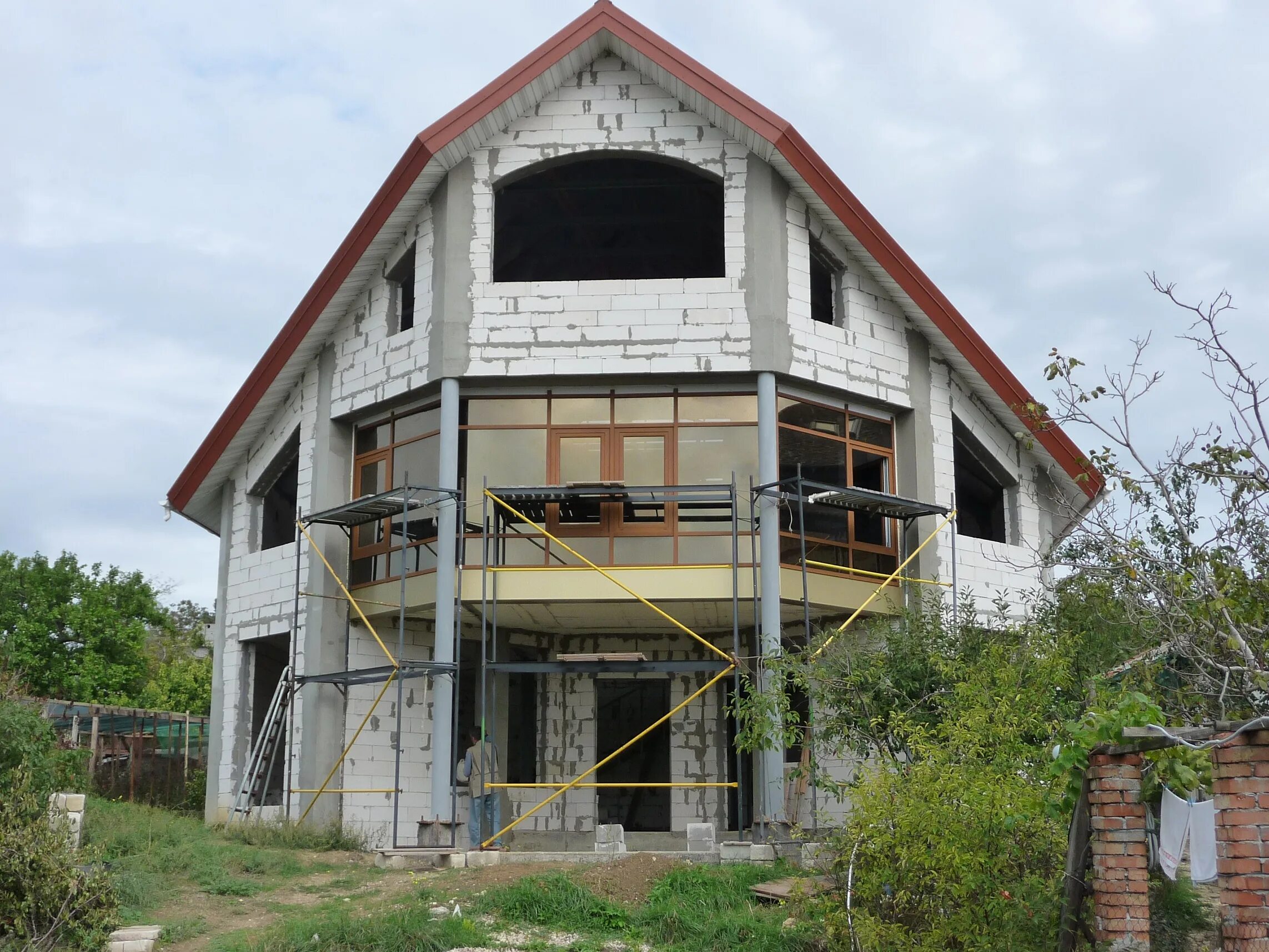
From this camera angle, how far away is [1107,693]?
9.97 m

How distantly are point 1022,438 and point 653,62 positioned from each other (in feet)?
29.1

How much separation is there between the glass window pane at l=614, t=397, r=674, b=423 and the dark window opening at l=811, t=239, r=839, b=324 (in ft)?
8.21

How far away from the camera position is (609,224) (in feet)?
75.3

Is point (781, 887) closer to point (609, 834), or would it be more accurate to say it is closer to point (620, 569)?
point (609, 834)

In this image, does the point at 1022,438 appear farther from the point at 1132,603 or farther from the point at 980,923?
the point at 980,923

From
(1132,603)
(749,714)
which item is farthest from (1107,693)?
(749,714)

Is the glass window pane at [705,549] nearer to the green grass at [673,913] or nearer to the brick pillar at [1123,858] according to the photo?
the green grass at [673,913]

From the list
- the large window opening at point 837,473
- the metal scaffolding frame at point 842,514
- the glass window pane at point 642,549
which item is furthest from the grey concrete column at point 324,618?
the large window opening at point 837,473

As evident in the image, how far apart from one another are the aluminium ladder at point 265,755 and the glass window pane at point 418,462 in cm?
332

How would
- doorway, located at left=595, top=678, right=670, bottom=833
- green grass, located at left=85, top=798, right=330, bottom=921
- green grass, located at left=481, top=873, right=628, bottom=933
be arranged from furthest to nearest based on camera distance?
doorway, located at left=595, top=678, right=670, bottom=833 → green grass, located at left=85, top=798, right=330, bottom=921 → green grass, located at left=481, top=873, right=628, bottom=933

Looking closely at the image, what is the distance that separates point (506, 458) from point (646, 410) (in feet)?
6.59

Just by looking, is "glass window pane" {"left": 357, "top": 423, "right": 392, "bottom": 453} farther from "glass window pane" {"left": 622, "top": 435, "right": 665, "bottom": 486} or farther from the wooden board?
the wooden board

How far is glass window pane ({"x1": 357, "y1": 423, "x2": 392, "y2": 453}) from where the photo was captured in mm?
20219

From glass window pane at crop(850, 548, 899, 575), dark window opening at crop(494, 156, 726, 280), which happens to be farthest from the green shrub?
dark window opening at crop(494, 156, 726, 280)
